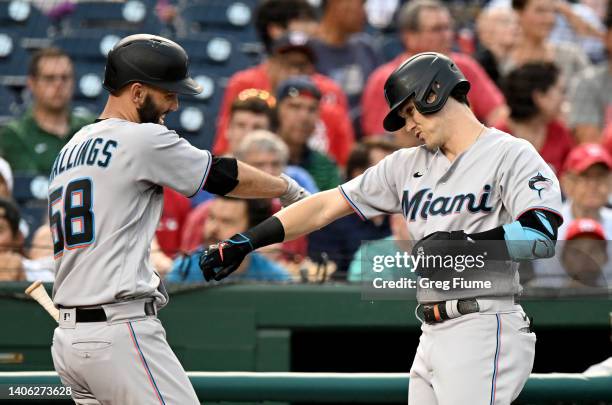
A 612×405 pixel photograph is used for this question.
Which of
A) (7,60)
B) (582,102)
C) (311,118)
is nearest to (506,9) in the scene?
(582,102)

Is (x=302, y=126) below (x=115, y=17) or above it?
below

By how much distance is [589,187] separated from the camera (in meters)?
5.56

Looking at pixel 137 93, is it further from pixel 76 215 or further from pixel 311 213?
pixel 311 213

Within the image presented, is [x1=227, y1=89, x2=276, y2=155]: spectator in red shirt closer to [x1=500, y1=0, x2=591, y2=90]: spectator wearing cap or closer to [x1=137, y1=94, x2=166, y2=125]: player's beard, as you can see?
[x1=500, y1=0, x2=591, y2=90]: spectator wearing cap

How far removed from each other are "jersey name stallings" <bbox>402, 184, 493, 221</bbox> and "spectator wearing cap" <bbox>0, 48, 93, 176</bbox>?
3.28 meters

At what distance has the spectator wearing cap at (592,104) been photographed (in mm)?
6656

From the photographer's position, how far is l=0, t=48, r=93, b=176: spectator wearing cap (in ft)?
20.4

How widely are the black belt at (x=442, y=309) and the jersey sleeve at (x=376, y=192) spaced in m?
0.35

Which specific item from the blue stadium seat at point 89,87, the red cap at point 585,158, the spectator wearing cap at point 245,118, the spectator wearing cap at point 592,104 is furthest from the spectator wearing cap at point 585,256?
the blue stadium seat at point 89,87

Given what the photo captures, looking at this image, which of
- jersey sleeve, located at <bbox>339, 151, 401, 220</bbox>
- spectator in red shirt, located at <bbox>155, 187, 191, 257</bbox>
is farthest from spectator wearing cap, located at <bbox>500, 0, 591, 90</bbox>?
jersey sleeve, located at <bbox>339, 151, 401, 220</bbox>

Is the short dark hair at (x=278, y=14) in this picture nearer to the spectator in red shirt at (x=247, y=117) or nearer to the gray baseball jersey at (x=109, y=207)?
the spectator in red shirt at (x=247, y=117)

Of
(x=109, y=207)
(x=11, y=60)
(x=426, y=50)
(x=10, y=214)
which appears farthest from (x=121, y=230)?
(x=11, y=60)

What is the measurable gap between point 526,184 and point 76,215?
126 cm

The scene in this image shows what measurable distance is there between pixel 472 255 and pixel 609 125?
3577 mm
